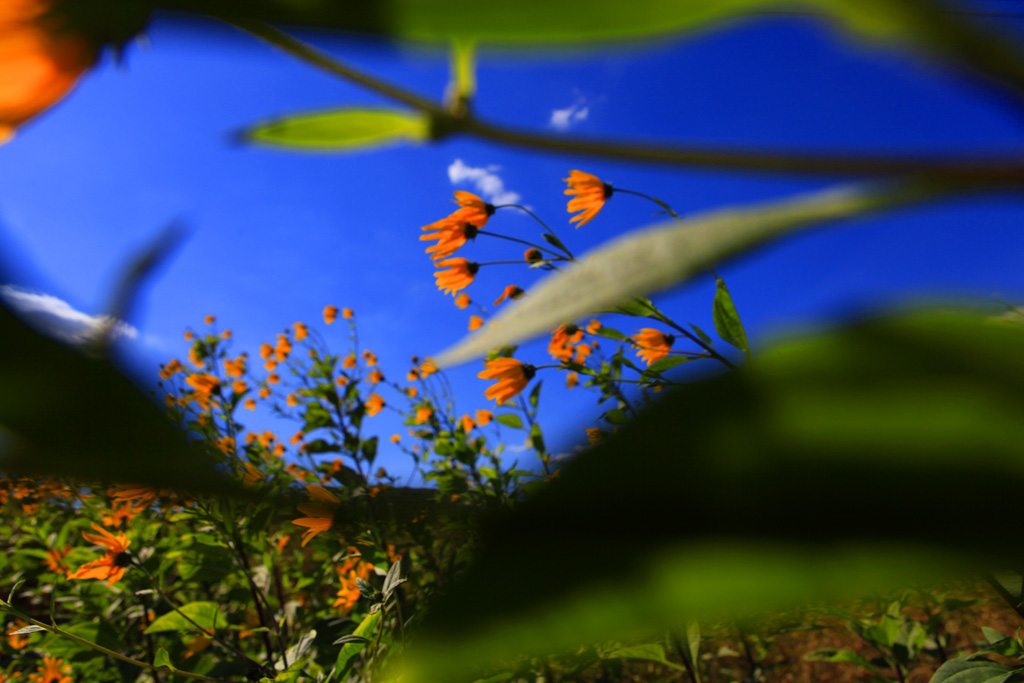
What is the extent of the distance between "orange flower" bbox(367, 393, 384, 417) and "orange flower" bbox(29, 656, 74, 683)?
0.81 m

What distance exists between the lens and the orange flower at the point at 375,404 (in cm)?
153

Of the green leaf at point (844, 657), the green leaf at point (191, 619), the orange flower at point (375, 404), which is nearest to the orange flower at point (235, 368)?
the orange flower at point (375, 404)

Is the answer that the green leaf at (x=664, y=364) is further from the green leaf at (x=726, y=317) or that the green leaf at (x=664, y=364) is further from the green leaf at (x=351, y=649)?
the green leaf at (x=351, y=649)

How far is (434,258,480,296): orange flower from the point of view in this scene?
548mm

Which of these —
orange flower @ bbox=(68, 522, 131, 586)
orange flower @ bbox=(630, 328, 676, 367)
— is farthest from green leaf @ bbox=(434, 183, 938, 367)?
orange flower @ bbox=(68, 522, 131, 586)

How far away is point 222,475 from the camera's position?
0.06 m

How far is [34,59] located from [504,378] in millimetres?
545

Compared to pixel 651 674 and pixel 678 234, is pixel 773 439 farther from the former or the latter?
pixel 651 674

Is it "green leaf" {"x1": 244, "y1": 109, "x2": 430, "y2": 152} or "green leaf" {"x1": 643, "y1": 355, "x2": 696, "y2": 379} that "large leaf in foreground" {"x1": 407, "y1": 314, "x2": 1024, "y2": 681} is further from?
"green leaf" {"x1": 643, "y1": 355, "x2": 696, "y2": 379}

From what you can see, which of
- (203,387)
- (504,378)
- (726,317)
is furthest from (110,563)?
(726,317)

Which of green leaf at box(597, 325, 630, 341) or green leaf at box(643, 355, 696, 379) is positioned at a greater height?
green leaf at box(597, 325, 630, 341)

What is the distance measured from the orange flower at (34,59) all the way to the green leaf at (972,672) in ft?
2.32

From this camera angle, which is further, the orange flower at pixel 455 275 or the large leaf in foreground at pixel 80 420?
the orange flower at pixel 455 275

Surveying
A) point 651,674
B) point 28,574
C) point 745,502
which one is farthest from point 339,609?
point 745,502
